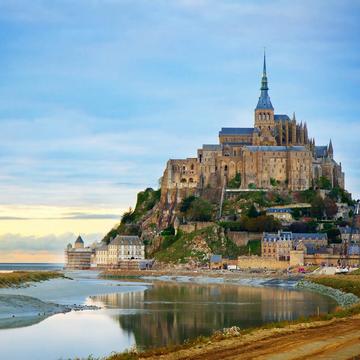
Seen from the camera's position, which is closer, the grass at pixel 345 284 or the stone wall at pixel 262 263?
the grass at pixel 345 284

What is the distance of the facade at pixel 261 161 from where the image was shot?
128 meters

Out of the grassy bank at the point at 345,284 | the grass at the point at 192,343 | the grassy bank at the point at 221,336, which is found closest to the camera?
the grass at the point at 192,343

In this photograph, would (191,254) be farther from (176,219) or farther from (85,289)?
(85,289)

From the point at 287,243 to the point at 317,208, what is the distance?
10714 millimetres

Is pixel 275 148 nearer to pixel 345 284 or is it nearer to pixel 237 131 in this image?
pixel 237 131

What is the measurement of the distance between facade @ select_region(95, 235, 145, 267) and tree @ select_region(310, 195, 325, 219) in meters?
24.8

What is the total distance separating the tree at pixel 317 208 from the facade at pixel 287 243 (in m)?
7.22

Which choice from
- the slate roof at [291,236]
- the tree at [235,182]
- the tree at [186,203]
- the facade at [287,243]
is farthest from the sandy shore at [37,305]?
the tree at [235,182]

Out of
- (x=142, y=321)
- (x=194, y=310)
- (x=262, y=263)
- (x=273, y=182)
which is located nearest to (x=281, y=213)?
(x=273, y=182)

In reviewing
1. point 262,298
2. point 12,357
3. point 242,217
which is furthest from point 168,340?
point 242,217

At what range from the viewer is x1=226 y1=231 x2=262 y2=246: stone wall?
392ft

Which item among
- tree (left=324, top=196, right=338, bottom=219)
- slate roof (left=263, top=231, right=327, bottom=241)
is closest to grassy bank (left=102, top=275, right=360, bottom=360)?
slate roof (left=263, top=231, right=327, bottom=241)

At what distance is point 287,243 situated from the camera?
11494 cm

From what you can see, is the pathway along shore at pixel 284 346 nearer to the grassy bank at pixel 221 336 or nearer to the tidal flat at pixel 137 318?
the grassy bank at pixel 221 336
